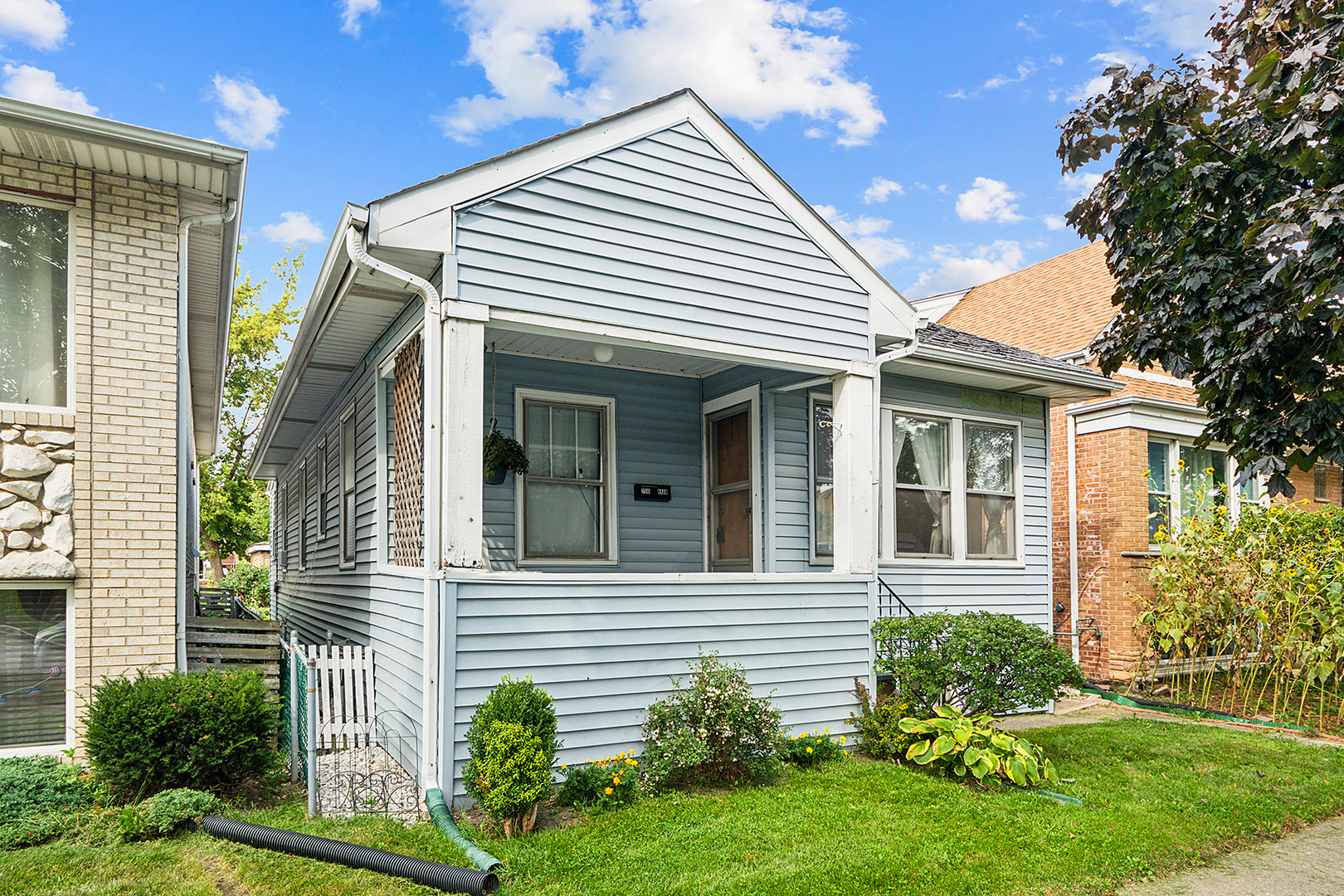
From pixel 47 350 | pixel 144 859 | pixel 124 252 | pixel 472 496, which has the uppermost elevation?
pixel 124 252

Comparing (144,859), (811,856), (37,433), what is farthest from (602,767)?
(37,433)

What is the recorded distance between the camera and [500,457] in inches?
291

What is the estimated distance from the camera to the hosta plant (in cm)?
621

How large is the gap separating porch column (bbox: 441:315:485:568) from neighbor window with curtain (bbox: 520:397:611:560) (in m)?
2.33

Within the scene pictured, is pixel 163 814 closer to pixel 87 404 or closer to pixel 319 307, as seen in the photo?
pixel 87 404

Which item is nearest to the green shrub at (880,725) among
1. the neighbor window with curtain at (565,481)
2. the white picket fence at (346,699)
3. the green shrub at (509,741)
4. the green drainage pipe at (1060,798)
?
the green drainage pipe at (1060,798)

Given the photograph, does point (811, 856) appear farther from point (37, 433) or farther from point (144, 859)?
point (37, 433)

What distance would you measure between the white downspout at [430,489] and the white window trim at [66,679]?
2.24 metres

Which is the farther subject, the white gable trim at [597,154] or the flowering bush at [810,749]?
the flowering bush at [810,749]

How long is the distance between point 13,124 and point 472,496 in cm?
356

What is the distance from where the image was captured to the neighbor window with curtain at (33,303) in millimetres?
5711

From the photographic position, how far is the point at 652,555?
28.8ft

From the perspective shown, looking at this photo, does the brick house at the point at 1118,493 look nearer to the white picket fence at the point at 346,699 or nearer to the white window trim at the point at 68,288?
the white picket fence at the point at 346,699

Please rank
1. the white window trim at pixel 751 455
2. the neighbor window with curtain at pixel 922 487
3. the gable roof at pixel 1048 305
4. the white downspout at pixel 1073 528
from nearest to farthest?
the white window trim at pixel 751 455 < the neighbor window with curtain at pixel 922 487 < the white downspout at pixel 1073 528 < the gable roof at pixel 1048 305
